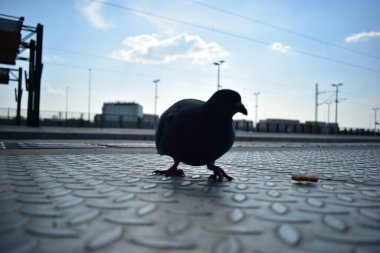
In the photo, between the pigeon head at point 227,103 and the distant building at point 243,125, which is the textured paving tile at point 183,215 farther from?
the distant building at point 243,125

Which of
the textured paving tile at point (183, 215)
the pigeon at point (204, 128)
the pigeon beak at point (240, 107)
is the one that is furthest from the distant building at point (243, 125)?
the textured paving tile at point (183, 215)

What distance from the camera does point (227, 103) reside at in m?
3.22

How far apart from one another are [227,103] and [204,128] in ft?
1.10

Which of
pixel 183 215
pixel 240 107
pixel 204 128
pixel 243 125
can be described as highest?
pixel 243 125

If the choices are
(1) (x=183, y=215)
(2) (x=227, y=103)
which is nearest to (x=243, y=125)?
(2) (x=227, y=103)

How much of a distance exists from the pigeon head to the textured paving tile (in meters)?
0.74

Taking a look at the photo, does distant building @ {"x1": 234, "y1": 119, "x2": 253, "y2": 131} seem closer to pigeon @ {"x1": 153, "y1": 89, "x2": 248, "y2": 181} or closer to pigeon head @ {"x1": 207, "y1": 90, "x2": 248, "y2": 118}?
pigeon @ {"x1": 153, "y1": 89, "x2": 248, "y2": 181}

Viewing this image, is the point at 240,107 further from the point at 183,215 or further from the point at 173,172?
the point at 183,215

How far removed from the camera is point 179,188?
9.98ft

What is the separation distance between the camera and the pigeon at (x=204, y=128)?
3221 millimetres

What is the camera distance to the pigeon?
127 inches

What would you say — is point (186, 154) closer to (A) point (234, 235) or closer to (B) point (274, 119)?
(A) point (234, 235)

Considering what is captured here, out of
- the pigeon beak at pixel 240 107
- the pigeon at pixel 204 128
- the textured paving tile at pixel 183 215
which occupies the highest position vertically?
the pigeon beak at pixel 240 107

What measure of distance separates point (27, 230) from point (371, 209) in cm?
229
